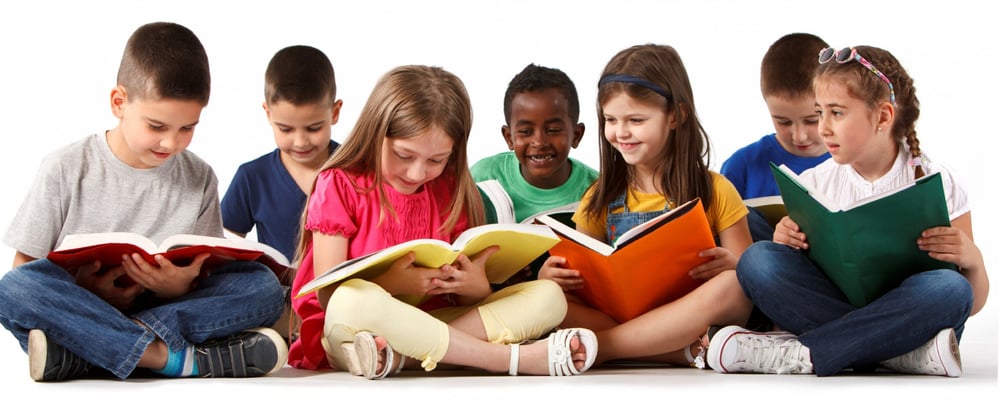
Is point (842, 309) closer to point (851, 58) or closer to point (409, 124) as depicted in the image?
point (851, 58)

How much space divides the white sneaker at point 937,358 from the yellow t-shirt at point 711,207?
2.02 ft

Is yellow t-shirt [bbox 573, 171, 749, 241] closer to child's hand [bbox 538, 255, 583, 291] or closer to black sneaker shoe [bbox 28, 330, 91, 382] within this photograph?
child's hand [bbox 538, 255, 583, 291]

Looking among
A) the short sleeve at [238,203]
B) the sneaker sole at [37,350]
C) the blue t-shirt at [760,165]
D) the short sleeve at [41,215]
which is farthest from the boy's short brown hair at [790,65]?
the sneaker sole at [37,350]

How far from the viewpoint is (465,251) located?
8.56 ft

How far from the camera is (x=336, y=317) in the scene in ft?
8.18

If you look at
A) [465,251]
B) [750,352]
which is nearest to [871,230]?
[750,352]

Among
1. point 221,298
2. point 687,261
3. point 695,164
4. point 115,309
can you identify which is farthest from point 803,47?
point 115,309

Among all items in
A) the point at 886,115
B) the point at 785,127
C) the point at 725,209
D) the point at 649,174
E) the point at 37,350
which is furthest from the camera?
the point at 785,127

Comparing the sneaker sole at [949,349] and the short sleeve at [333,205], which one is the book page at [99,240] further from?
the sneaker sole at [949,349]

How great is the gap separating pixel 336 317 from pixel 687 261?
895mm

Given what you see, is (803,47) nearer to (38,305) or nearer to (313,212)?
(313,212)

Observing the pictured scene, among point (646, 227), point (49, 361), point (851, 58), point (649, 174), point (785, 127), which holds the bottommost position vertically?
point (49, 361)

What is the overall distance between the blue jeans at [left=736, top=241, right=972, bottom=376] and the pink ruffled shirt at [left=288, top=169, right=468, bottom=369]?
2.68ft

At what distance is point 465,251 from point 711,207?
0.77 meters
